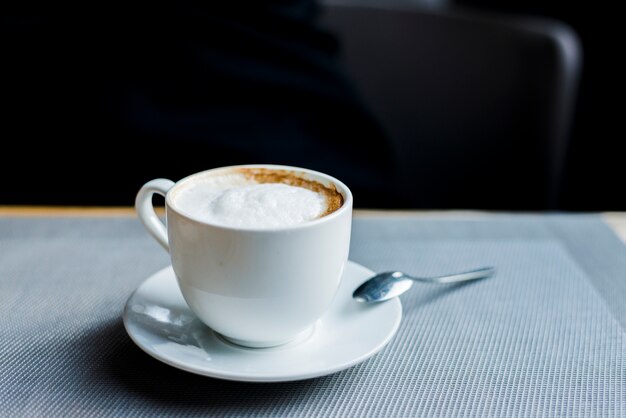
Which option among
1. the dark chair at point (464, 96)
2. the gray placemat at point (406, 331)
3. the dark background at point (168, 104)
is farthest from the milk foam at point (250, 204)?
the dark chair at point (464, 96)

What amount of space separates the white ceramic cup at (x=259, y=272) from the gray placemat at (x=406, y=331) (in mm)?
43

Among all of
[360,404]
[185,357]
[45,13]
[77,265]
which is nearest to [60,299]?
[77,265]

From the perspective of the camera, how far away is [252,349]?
512 millimetres

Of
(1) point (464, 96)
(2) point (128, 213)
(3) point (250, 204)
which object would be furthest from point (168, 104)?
(3) point (250, 204)

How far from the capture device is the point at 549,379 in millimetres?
507

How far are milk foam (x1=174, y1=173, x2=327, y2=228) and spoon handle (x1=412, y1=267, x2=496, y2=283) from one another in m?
0.17

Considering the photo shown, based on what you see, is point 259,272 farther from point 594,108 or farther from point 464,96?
point 594,108

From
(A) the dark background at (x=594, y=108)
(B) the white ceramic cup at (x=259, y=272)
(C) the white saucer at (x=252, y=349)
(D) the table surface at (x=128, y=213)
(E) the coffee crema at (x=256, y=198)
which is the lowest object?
(A) the dark background at (x=594, y=108)

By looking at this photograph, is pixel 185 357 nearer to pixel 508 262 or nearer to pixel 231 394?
pixel 231 394

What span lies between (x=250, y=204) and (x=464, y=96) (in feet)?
3.49

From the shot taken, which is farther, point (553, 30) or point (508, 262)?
point (553, 30)

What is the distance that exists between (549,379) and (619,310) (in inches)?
6.2

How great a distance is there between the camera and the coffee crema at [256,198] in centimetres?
49

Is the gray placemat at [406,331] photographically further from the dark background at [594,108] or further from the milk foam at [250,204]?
the dark background at [594,108]
